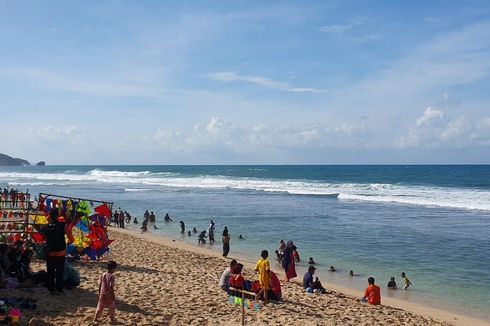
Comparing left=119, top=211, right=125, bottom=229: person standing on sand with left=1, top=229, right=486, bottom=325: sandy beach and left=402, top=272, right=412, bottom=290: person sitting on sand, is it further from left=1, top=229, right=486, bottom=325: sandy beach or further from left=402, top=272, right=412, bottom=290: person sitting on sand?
left=402, top=272, right=412, bottom=290: person sitting on sand

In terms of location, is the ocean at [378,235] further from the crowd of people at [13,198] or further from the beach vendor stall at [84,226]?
the crowd of people at [13,198]

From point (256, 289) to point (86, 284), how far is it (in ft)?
14.4

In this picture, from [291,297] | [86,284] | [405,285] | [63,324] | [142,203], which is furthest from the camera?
[142,203]

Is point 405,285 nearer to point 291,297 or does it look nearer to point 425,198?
point 291,297

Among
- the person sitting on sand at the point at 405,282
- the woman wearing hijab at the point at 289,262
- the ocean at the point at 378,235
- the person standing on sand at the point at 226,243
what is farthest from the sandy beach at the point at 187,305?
the person standing on sand at the point at 226,243

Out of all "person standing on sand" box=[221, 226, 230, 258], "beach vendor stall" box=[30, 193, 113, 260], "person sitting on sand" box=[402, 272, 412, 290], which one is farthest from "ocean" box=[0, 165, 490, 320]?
"beach vendor stall" box=[30, 193, 113, 260]

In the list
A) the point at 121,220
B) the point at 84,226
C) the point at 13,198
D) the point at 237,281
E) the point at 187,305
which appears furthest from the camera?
the point at 121,220

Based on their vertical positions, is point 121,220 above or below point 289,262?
below

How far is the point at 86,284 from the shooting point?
12.1 metres

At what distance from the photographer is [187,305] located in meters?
11.2

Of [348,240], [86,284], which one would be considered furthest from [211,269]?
[348,240]

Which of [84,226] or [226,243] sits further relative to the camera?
[226,243]

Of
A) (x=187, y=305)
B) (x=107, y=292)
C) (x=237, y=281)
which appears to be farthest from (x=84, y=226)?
(x=107, y=292)

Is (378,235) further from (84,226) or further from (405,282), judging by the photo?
(84,226)
